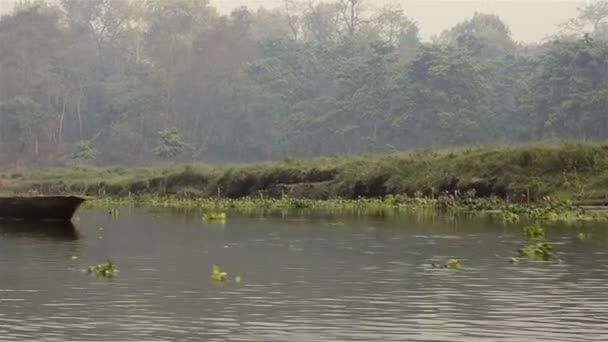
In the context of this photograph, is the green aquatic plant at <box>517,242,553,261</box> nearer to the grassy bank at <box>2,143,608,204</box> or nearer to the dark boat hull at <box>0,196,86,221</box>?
the dark boat hull at <box>0,196,86,221</box>

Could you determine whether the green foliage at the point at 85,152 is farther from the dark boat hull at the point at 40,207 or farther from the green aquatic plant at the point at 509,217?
the green aquatic plant at the point at 509,217

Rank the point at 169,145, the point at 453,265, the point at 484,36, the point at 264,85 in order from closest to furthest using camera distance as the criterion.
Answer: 1. the point at 453,265
2. the point at 169,145
3. the point at 264,85
4. the point at 484,36

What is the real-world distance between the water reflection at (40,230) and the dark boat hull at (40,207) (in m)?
0.23

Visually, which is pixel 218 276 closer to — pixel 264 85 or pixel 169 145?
pixel 169 145

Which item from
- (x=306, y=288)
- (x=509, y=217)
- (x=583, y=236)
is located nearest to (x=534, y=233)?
(x=583, y=236)

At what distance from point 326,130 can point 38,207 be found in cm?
6210

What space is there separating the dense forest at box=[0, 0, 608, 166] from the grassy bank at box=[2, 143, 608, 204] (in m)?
28.6

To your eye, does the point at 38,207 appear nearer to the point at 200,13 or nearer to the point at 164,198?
the point at 164,198

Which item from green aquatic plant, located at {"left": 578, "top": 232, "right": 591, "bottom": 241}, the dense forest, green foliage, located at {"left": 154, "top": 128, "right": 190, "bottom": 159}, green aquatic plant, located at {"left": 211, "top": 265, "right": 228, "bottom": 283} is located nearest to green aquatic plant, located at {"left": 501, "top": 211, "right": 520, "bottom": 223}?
green aquatic plant, located at {"left": 578, "top": 232, "right": 591, "bottom": 241}

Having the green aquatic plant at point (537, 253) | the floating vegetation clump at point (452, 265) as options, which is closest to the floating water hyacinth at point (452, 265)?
the floating vegetation clump at point (452, 265)

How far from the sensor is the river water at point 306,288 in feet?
47.2

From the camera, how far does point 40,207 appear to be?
3647 centimetres

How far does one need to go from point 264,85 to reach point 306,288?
87.2 m

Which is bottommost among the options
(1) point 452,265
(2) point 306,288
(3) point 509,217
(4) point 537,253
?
(2) point 306,288
